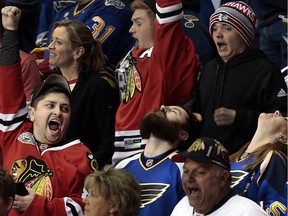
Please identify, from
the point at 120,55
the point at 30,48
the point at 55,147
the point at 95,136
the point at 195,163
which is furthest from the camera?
the point at 30,48

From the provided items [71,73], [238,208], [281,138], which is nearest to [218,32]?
[281,138]

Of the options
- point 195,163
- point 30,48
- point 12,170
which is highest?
point 195,163

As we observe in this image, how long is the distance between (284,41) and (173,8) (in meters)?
1.33

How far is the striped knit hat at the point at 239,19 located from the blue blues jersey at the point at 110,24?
5.12ft

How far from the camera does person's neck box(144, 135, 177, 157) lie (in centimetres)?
695

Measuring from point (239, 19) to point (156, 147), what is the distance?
3.54 ft


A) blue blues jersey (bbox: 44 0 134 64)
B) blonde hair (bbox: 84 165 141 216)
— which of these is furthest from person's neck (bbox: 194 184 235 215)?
blue blues jersey (bbox: 44 0 134 64)

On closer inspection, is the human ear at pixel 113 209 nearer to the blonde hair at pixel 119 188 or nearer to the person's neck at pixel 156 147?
the blonde hair at pixel 119 188

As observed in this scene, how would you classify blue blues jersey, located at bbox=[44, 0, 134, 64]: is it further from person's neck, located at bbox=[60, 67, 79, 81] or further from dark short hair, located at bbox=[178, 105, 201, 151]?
dark short hair, located at bbox=[178, 105, 201, 151]

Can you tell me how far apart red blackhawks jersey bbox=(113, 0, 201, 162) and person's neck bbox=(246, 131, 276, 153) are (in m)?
0.90

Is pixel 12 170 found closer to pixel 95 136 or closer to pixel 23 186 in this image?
pixel 23 186

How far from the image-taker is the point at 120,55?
8.86 meters

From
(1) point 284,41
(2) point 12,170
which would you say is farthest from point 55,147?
(1) point 284,41

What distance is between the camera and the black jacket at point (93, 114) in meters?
7.97
